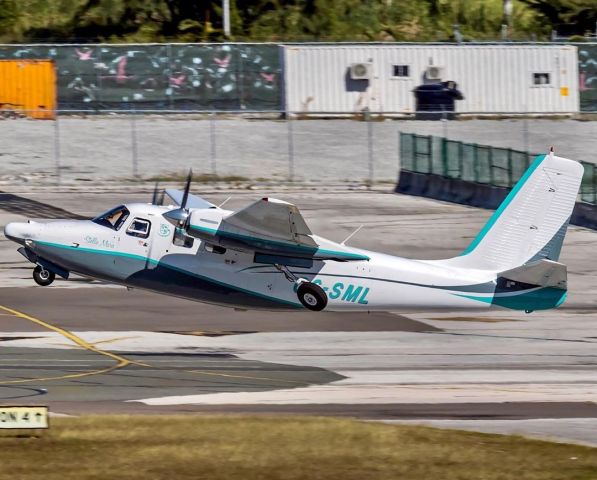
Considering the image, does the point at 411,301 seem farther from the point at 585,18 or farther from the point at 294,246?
the point at 585,18

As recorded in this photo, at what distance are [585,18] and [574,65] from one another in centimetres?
1277

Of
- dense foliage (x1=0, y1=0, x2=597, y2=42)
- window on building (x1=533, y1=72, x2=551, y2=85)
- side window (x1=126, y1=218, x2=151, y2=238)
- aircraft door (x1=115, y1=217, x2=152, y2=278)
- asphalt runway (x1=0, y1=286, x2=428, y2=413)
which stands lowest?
asphalt runway (x1=0, y1=286, x2=428, y2=413)

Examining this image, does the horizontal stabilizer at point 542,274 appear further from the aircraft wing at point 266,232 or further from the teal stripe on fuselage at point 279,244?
the aircraft wing at point 266,232

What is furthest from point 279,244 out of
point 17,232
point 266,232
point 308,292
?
point 17,232

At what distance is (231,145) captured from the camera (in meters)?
60.1

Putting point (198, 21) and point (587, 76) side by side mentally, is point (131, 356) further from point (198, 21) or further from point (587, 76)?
point (198, 21)

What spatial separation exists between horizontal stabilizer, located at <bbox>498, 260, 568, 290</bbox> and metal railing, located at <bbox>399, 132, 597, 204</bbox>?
2122 cm

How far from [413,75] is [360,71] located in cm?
320

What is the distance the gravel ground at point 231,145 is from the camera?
5719 cm

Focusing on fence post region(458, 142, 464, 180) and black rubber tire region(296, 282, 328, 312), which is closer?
black rubber tire region(296, 282, 328, 312)

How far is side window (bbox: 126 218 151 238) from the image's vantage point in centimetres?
2925

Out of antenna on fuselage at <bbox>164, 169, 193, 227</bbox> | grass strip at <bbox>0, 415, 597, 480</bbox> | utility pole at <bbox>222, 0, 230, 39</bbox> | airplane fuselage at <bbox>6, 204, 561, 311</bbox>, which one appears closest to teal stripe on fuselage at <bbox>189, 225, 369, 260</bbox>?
antenna on fuselage at <bbox>164, 169, 193, 227</bbox>

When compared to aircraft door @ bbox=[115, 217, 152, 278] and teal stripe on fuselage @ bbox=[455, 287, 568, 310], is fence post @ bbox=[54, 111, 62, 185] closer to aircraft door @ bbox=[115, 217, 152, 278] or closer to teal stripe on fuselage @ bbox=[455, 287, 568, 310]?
aircraft door @ bbox=[115, 217, 152, 278]

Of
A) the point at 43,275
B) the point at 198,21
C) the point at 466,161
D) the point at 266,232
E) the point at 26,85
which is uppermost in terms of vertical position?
the point at 198,21
